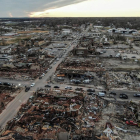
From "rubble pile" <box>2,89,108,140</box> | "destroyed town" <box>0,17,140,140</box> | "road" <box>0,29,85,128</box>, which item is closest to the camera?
"rubble pile" <box>2,89,108,140</box>

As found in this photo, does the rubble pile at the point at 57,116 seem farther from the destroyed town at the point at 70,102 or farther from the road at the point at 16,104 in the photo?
the road at the point at 16,104

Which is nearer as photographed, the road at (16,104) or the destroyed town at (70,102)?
the destroyed town at (70,102)

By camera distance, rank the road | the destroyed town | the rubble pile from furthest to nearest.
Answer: the road → the destroyed town → the rubble pile

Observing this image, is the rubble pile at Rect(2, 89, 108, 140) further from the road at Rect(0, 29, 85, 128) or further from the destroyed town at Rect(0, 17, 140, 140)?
the road at Rect(0, 29, 85, 128)

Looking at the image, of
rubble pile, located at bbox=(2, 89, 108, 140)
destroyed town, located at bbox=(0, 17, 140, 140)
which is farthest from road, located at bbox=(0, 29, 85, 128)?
rubble pile, located at bbox=(2, 89, 108, 140)

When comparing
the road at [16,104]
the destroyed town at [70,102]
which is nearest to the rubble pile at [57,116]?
the destroyed town at [70,102]

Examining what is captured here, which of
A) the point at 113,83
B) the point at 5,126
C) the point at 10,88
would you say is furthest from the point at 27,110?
the point at 113,83

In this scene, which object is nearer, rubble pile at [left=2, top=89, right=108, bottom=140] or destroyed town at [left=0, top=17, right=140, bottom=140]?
rubble pile at [left=2, top=89, right=108, bottom=140]

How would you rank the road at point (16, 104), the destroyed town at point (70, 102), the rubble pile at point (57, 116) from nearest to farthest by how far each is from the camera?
the rubble pile at point (57, 116), the destroyed town at point (70, 102), the road at point (16, 104)

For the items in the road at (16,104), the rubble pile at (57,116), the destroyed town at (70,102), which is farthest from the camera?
the road at (16,104)

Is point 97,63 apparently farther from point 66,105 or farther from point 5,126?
point 5,126

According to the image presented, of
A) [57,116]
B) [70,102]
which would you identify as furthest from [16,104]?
[70,102]
